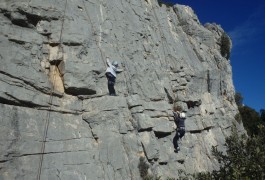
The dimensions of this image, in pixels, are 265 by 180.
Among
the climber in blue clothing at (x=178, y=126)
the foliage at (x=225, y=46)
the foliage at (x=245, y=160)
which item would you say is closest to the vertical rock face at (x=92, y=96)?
the climber in blue clothing at (x=178, y=126)

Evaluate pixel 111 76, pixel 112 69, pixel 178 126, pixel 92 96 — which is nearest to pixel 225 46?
pixel 178 126

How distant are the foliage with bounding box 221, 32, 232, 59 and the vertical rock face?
26.8ft

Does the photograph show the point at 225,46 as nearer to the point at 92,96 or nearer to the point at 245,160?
the point at 92,96

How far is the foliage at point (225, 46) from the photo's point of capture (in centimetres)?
3219

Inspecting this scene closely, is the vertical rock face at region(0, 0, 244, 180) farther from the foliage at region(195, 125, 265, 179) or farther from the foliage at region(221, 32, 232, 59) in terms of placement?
the foliage at region(221, 32, 232, 59)

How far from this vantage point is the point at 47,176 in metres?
12.5

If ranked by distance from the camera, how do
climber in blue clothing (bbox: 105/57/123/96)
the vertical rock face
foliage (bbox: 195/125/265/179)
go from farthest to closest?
climber in blue clothing (bbox: 105/57/123/96) < the vertical rock face < foliage (bbox: 195/125/265/179)

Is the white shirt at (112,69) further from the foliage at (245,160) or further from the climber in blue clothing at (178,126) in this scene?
the foliage at (245,160)

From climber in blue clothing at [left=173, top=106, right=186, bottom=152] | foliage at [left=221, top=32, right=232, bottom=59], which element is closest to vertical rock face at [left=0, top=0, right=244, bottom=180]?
climber in blue clothing at [left=173, top=106, right=186, bottom=152]

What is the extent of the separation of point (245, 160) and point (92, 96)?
25.4ft

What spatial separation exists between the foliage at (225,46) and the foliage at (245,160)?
2098 centimetres

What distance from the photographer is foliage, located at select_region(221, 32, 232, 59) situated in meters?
32.2

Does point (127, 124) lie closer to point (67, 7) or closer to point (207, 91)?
point (67, 7)

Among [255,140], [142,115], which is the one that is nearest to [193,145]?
[142,115]
